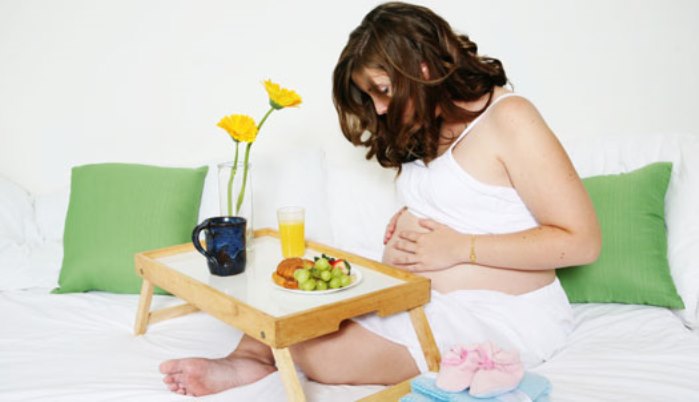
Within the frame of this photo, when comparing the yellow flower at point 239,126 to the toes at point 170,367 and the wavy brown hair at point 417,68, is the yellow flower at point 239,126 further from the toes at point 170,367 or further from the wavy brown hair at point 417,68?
the toes at point 170,367

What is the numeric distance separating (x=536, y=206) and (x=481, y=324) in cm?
27

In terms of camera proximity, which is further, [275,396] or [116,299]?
[116,299]

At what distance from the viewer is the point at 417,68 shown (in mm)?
1339

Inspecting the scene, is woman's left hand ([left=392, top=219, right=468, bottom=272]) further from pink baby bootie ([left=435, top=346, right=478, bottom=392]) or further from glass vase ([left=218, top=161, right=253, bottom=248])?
glass vase ([left=218, top=161, right=253, bottom=248])

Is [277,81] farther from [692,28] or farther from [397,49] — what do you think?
[692,28]

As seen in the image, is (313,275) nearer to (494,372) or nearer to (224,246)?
(224,246)

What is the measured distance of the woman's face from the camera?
1.37 metres

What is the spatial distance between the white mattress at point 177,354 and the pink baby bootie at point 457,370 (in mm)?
204

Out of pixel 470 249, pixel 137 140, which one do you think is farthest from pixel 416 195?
pixel 137 140

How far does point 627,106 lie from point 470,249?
96 cm

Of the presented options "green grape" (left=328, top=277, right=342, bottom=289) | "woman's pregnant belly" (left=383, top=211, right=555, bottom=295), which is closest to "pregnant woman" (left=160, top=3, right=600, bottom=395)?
"woman's pregnant belly" (left=383, top=211, right=555, bottom=295)

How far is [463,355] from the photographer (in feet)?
3.64

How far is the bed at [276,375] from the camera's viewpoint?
4.18 ft

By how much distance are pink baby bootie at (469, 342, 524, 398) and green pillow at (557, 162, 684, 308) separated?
0.62m
